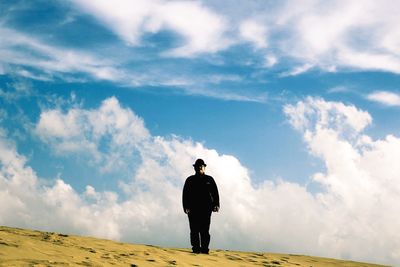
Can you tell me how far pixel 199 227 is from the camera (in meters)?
11.1

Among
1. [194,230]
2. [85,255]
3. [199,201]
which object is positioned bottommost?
[85,255]

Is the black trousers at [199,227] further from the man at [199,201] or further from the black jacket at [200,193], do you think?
the black jacket at [200,193]

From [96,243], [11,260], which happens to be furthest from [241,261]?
[11,260]

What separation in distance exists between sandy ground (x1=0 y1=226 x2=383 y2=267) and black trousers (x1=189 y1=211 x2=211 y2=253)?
1.28ft

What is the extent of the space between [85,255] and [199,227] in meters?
3.40

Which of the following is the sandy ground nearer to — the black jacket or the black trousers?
the black trousers

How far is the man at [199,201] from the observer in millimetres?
11078

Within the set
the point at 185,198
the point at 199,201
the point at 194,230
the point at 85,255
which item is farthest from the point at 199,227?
the point at 85,255

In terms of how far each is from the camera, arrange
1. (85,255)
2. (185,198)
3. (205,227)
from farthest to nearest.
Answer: (185,198) < (205,227) < (85,255)

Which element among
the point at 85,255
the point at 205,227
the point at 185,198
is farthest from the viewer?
the point at 185,198

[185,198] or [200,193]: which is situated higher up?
[200,193]

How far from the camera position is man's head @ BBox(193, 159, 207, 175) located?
Answer: 11023mm

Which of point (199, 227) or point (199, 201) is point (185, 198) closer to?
point (199, 201)

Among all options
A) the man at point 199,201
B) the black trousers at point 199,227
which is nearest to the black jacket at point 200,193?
the man at point 199,201
